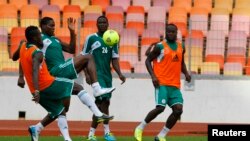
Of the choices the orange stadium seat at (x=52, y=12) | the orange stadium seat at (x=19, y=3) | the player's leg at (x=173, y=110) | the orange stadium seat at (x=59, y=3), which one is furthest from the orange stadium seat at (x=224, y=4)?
the player's leg at (x=173, y=110)

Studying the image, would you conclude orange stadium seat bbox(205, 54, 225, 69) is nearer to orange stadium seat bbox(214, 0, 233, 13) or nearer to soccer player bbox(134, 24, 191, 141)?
orange stadium seat bbox(214, 0, 233, 13)

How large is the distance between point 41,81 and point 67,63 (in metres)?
0.72

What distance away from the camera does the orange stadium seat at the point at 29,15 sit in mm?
21719

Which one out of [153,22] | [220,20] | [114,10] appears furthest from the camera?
[114,10]

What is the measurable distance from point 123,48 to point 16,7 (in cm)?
358

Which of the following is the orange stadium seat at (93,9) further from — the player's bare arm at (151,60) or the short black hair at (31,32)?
the short black hair at (31,32)

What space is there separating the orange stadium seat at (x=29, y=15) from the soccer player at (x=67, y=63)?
734 centimetres

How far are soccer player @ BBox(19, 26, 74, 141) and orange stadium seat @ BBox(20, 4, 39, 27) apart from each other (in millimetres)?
8335

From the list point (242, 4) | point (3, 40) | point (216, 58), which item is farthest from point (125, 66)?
point (242, 4)

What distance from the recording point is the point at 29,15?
72.0ft

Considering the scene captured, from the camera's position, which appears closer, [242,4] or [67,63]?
[67,63]

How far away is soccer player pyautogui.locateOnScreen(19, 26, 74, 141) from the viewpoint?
41.9 feet

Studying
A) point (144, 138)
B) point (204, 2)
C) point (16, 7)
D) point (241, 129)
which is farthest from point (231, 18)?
point (241, 129)

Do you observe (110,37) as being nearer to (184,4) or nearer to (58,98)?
(58,98)
